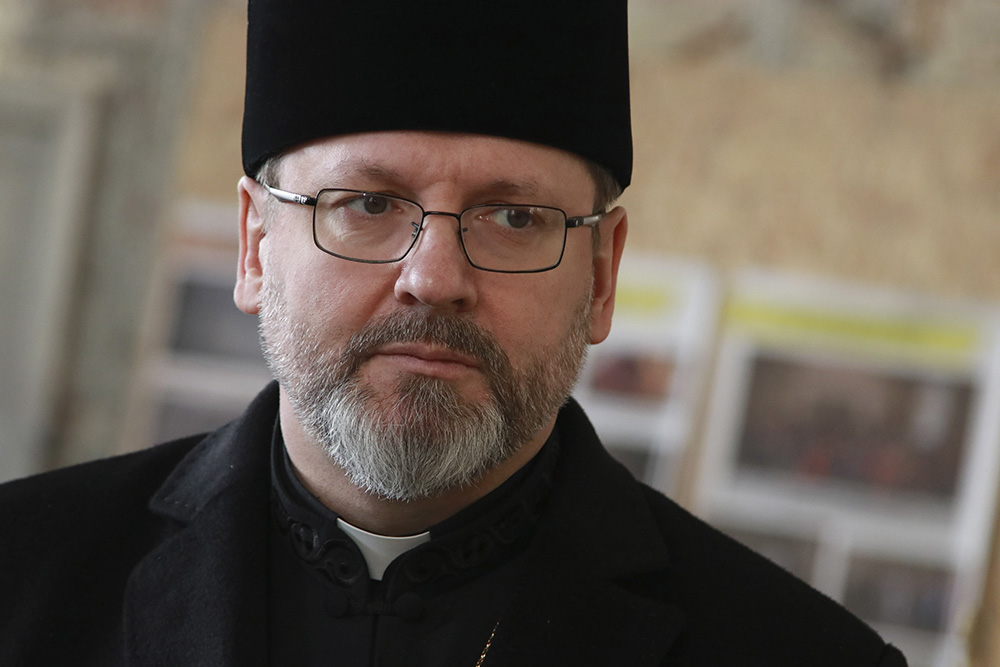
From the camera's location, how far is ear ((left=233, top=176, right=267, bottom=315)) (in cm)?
176

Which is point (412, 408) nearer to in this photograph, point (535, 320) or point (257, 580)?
point (535, 320)

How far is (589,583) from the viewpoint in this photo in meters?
1.64

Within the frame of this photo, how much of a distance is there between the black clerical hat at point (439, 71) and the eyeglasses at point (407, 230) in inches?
4.3

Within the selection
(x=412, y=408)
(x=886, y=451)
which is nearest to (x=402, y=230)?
(x=412, y=408)

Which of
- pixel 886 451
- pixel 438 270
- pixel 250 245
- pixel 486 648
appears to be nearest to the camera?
pixel 438 270

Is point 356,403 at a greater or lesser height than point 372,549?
greater

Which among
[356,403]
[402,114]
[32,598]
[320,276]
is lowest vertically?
[32,598]

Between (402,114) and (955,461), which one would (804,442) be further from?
(402,114)

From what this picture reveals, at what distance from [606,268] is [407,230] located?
388 mm

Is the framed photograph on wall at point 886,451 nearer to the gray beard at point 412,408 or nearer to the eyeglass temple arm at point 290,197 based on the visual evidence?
the gray beard at point 412,408

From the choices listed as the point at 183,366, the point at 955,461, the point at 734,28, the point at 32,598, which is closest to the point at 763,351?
the point at 955,461

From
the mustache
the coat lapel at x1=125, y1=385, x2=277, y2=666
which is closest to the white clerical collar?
the coat lapel at x1=125, y1=385, x2=277, y2=666

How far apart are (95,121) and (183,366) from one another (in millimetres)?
966

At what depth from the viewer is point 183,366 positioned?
418cm
